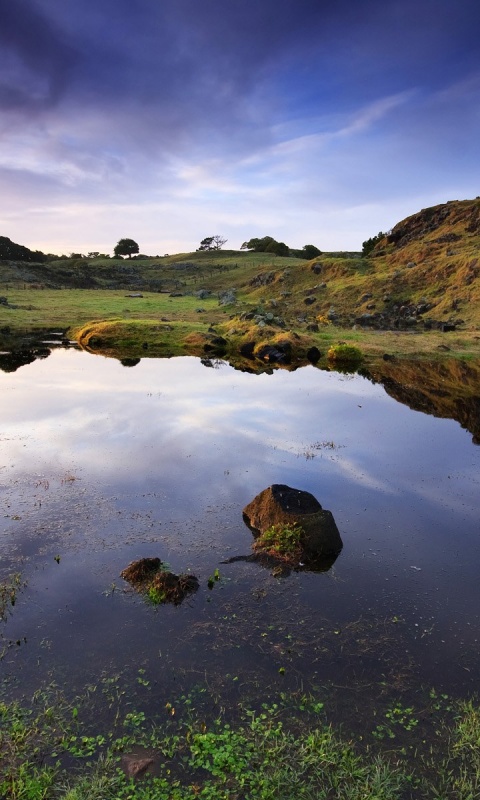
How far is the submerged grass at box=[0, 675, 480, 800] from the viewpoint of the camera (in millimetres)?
8773

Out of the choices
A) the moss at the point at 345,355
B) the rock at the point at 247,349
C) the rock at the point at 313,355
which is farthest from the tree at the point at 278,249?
the moss at the point at 345,355

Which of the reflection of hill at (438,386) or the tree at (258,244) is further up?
the tree at (258,244)

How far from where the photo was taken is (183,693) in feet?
35.5

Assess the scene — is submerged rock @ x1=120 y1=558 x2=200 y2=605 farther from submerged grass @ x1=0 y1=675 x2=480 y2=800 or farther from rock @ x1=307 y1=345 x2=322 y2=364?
rock @ x1=307 y1=345 x2=322 y2=364

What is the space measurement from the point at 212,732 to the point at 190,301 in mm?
93372

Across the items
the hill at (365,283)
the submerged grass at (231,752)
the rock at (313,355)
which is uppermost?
the hill at (365,283)

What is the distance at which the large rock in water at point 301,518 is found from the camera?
16266mm

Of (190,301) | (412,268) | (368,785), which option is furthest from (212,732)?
(190,301)

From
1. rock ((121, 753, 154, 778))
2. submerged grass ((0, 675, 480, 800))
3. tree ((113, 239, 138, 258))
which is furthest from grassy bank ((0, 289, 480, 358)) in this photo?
tree ((113, 239, 138, 258))

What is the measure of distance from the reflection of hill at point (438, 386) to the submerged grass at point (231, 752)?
20.4 metres

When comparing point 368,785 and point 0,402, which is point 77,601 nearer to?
point 368,785

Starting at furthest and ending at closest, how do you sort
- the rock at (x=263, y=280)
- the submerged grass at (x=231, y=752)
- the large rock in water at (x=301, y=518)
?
the rock at (x=263, y=280) < the large rock in water at (x=301, y=518) < the submerged grass at (x=231, y=752)

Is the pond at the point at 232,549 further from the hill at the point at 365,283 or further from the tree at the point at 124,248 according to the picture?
the tree at the point at 124,248

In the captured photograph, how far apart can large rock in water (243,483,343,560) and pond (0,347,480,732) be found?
0.52 meters
